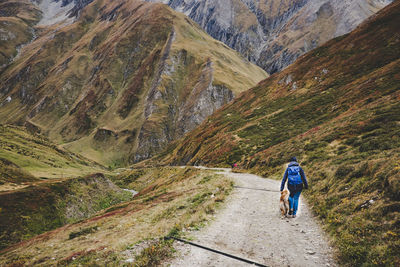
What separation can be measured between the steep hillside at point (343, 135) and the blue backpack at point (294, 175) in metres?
1.92

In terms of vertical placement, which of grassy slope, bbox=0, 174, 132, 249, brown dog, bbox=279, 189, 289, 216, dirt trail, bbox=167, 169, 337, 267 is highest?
brown dog, bbox=279, 189, 289, 216

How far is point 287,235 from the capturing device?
32.4ft

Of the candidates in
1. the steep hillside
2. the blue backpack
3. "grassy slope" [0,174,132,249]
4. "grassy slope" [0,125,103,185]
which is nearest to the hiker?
the blue backpack

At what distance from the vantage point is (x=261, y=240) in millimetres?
9547

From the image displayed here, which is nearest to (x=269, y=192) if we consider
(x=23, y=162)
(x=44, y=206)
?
(x=44, y=206)

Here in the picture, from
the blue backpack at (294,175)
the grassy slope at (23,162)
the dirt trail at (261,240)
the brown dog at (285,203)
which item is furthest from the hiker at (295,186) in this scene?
the grassy slope at (23,162)

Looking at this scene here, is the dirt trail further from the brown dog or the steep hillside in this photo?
the steep hillside

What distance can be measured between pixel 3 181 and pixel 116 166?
14530 cm

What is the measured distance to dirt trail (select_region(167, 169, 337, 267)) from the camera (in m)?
7.90

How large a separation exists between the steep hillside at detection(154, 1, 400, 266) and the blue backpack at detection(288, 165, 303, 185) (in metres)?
1.92

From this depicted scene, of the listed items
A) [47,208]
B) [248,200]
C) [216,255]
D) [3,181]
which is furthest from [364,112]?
[3,181]

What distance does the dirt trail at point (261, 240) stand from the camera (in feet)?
25.9

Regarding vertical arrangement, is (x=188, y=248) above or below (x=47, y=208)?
above

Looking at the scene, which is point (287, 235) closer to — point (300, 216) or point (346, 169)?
point (300, 216)
